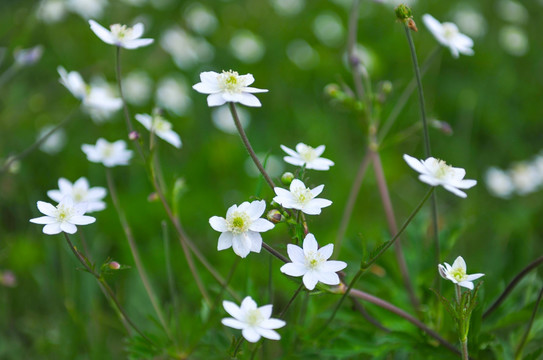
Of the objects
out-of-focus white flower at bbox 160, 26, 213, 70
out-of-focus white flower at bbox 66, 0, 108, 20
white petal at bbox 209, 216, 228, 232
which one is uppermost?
white petal at bbox 209, 216, 228, 232

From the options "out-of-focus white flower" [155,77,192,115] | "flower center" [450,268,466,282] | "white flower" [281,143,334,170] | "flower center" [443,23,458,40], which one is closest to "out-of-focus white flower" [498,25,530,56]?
"out-of-focus white flower" [155,77,192,115]

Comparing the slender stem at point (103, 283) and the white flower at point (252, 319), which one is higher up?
the white flower at point (252, 319)

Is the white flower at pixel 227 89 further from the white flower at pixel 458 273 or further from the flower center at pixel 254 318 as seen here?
the white flower at pixel 458 273

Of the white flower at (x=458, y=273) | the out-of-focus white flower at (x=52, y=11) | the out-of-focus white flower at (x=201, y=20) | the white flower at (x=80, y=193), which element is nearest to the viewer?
the white flower at (x=458, y=273)

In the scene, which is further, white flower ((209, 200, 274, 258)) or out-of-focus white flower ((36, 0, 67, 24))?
out-of-focus white flower ((36, 0, 67, 24))

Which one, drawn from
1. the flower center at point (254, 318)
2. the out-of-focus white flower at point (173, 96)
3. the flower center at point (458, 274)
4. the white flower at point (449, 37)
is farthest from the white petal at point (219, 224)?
the out-of-focus white flower at point (173, 96)

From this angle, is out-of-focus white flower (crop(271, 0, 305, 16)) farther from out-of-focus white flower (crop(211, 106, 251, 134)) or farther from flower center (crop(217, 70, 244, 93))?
flower center (crop(217, 70, 244, 93))
